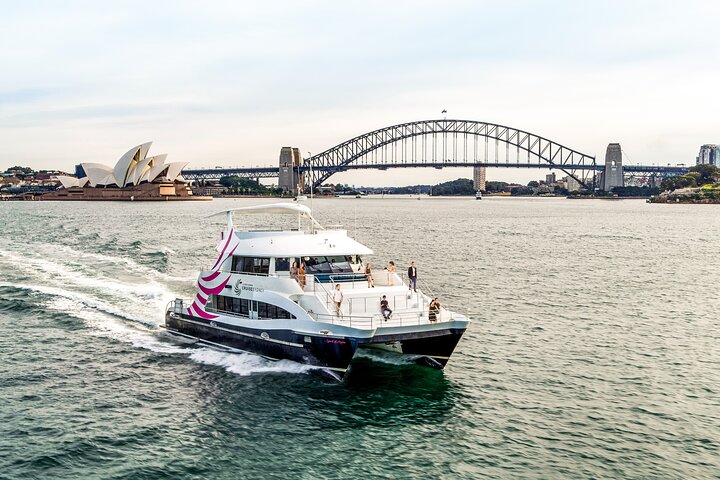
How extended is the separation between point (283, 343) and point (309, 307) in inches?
62.3

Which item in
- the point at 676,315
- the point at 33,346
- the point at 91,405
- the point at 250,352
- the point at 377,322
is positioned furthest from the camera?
the point at 676,315

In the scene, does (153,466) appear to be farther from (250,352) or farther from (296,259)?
(296,259)

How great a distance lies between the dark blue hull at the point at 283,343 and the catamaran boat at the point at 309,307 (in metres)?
0.04

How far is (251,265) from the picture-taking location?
25.6 metres

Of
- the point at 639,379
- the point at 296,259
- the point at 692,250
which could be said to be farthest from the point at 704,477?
the point at 692,250

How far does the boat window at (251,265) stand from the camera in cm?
2508

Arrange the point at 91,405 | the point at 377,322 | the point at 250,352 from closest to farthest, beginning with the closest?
the point at 91,405 → the point at 377,322 → the point at 250,352

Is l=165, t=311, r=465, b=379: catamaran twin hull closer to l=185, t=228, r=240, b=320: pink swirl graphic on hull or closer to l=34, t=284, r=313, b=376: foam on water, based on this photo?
l=34, t=284, r=313, b=376: foam on water

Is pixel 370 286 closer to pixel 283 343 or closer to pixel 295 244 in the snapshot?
pixel 295 244

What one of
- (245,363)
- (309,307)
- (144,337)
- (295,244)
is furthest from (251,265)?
(144,337)

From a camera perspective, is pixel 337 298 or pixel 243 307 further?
pixel 243 307

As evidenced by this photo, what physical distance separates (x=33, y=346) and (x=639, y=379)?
23.4 meters

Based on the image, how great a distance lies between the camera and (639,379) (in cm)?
2270

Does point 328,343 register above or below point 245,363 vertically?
above
